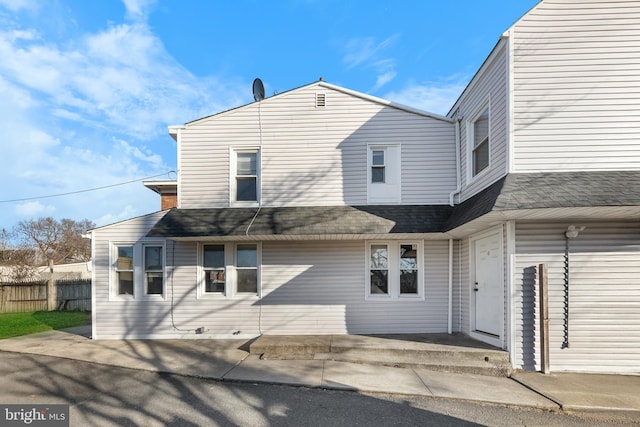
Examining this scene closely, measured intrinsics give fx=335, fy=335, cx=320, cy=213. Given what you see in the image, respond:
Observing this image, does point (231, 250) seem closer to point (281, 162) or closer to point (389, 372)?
point (281, 162)

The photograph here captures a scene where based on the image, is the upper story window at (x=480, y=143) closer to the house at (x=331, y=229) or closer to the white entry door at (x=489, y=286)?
the house at (x=331, y=229)

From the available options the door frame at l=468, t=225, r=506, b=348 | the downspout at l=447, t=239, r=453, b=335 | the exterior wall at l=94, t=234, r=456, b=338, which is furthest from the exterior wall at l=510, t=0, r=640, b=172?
the exterior wall at l=94, t=234, r=456, b=338

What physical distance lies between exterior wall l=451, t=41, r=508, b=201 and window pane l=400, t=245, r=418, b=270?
168 cm

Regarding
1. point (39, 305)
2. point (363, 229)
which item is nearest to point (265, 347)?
point (363, 229)

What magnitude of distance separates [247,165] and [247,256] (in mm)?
2332

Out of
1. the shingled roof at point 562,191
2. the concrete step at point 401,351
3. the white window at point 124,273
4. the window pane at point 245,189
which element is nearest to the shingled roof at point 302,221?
the window pane at point 245,189

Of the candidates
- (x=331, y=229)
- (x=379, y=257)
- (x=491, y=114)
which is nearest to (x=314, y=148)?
(x=331, y=229)

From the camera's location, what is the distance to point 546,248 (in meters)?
5.95

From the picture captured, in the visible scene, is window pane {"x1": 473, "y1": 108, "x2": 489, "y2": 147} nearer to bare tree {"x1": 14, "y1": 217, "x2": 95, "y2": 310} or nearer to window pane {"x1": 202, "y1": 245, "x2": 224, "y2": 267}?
window pane {"x1": 202, "y1": 245, "x2": 224, "y2": 267}

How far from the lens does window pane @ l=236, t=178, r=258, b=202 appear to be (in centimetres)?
855

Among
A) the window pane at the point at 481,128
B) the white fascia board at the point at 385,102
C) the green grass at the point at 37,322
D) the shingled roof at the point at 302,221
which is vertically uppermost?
the white fascia board at the point at 385,102

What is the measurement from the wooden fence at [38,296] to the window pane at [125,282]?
349 inches

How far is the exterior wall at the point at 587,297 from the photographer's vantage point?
18.9ft

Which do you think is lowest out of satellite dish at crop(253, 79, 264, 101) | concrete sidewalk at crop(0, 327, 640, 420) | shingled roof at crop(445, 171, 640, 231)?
concrete sidewalk at crop(0, 327, 640, 420)
